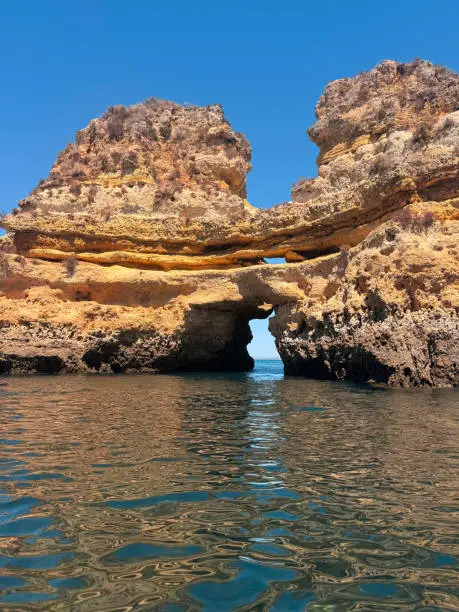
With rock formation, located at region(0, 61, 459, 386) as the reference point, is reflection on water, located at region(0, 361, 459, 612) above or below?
below

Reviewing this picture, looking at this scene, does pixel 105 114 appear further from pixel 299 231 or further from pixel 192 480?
pixel 192 480

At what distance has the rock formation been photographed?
17078 mm

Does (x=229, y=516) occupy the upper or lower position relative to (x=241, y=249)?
lower

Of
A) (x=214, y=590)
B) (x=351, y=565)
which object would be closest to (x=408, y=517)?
(x=351, y=565)

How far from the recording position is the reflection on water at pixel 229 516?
277 centimetres

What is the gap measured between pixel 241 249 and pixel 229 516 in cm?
2340

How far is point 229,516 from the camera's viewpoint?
13.0 feet

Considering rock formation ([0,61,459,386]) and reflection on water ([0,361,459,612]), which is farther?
rock formation ([0,61,459,386])

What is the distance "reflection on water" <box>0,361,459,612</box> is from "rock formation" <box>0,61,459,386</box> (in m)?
9.44

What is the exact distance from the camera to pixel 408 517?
390 cm

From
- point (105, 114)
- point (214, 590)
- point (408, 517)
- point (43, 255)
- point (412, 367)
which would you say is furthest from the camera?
point (105, 114)

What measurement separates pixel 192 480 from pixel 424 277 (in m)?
13.6

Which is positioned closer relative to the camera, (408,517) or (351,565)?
(351,565)

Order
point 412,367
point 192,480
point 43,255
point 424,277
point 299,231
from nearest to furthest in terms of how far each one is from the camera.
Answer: point 192,480 → point 412,367 → point 424,277 → point 299,231 → point 43,255
